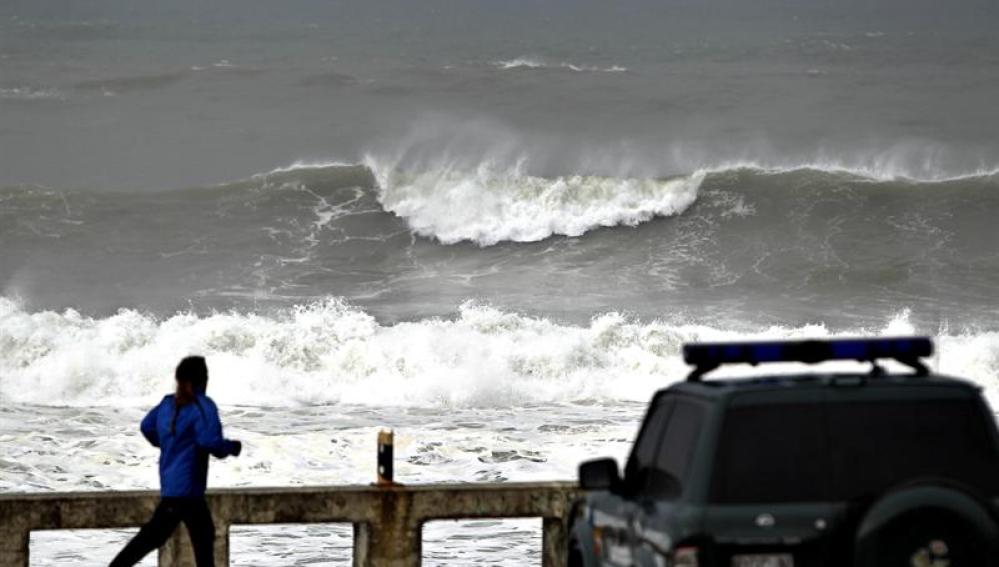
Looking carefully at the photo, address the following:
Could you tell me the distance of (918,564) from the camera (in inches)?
245

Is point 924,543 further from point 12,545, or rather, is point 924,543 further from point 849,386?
point 12,545

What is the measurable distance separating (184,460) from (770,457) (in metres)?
4.30

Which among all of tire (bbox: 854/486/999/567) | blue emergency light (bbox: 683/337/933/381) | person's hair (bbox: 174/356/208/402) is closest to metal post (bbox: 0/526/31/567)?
person's hair (bbox: 174/356/208/402)

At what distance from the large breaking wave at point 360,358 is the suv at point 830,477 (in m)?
22.0

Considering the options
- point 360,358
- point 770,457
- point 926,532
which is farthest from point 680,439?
point 360,358

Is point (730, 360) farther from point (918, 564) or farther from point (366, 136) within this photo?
point (366, 136)

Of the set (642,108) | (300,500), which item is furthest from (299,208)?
(300,500)

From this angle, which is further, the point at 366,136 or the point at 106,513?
the point at 366,136

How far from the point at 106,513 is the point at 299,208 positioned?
37.0 metres

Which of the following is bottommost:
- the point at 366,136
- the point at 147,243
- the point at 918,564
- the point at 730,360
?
the point at 918,564

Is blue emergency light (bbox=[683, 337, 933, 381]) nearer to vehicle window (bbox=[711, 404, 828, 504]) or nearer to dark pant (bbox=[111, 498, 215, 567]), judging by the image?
vehicle window (bbox=[711, 404, 828, 504])

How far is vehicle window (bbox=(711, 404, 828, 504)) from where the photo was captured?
20.7ft

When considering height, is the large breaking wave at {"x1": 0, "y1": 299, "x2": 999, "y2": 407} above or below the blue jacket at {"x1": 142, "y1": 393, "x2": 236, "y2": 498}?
above

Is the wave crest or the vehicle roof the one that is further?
the wave crest
